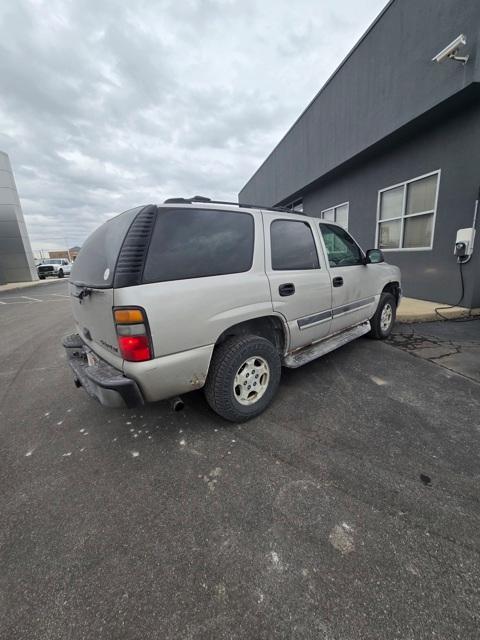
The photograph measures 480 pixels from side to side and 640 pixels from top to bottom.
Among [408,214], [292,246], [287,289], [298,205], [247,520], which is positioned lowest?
[247,520]

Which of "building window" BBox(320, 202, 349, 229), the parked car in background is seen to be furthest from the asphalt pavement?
the parked car in background

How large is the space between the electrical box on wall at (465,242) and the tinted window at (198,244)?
17.2 ft

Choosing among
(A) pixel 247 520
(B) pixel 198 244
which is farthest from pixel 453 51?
(A) pixel 247 520

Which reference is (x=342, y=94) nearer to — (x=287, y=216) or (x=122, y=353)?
(x=287, y=216)

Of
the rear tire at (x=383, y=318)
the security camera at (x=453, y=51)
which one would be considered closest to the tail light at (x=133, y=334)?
the rear tire at (x=383, y=318)

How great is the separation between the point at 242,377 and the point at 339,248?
226 centimetres

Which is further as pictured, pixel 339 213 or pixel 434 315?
pixel 339 213

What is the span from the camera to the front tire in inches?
91.8

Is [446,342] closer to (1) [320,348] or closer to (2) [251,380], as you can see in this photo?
(1) [320,348]

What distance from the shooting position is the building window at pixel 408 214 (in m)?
6.32

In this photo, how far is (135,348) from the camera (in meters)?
1.91

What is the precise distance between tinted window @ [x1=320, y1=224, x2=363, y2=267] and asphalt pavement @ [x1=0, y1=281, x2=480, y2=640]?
5.43ft

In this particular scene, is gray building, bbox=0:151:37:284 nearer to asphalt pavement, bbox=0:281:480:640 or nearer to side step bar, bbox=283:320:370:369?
asphalt pavement, bbox=0:281:480:640

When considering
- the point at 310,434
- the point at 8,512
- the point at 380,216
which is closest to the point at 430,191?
the point at 380,216
